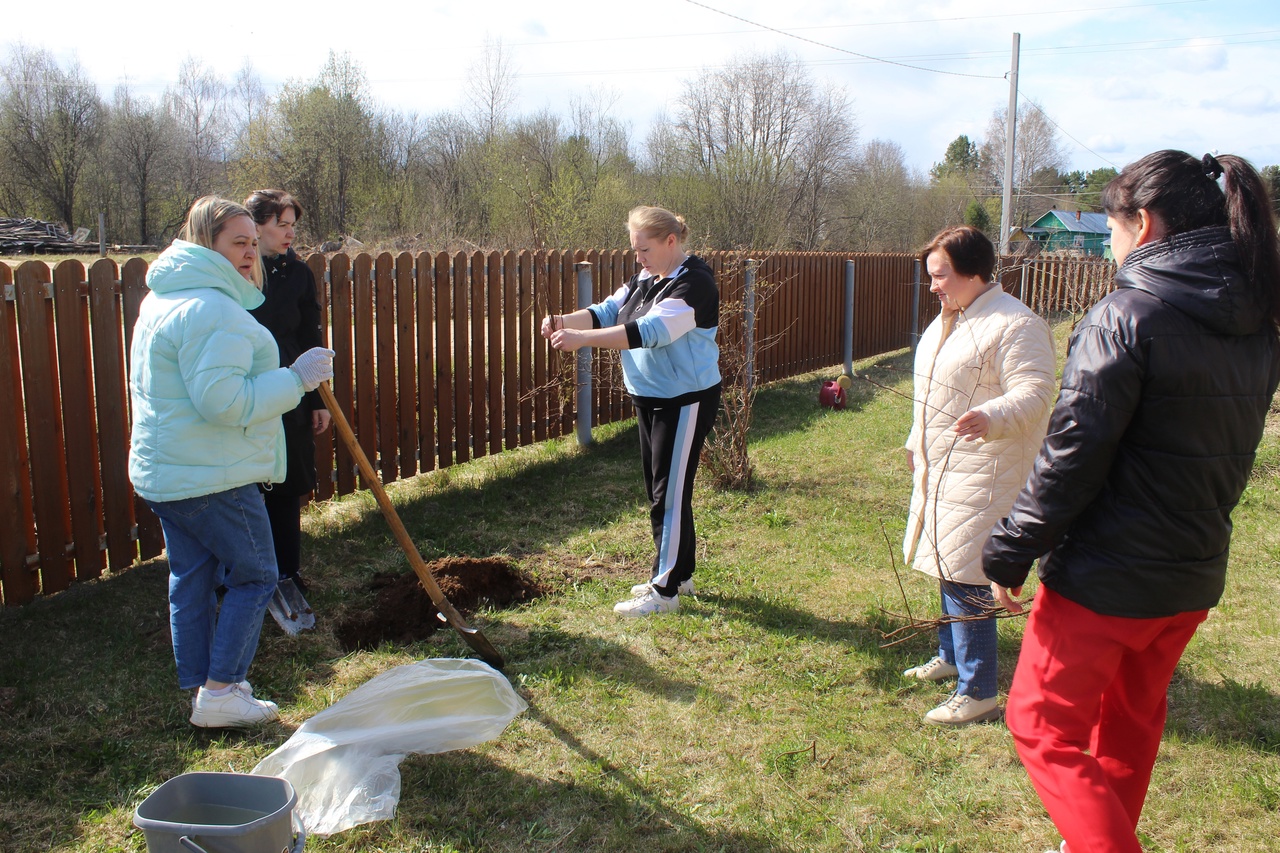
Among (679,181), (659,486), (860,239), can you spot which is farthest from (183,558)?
(860,239)

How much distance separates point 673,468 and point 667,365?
47cm

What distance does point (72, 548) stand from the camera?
4.02 metres

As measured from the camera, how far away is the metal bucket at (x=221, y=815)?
1.88m

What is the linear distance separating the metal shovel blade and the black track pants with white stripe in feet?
5.15

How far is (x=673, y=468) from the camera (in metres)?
3.84

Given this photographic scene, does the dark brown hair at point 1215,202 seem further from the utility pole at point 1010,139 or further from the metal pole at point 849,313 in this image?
the utility pole at point 1010,139

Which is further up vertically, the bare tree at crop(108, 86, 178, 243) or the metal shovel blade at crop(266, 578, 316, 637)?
the bare tree at crop(108, 86, 178, 243)

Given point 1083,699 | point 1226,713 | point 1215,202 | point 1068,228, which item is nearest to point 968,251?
point 1215,202

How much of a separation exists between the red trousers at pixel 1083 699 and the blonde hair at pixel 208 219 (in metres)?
2.61

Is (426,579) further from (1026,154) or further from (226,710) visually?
(1026,154)

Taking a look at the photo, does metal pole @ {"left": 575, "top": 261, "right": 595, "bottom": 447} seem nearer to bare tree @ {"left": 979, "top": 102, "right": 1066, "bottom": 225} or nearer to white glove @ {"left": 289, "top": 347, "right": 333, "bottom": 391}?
white glove @ {"left": 289, "top": 347, "right": 333, "bottom": 391}

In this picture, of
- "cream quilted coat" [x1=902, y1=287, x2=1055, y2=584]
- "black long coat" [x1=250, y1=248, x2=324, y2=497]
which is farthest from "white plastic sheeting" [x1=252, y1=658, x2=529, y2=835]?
"cream quilted coat" [x1=902, y1=287, x2=1055, y2=584]

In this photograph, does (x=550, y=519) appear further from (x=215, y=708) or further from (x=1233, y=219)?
(x=1233, y=219)

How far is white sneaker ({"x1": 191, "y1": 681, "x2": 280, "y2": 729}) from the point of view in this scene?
2.89m
